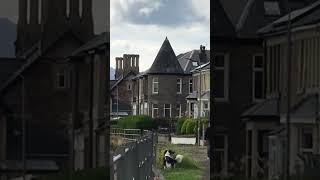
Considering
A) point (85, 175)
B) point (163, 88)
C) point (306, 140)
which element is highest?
point (163, 88)

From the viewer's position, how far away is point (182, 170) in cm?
237

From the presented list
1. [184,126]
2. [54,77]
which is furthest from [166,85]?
[54,77]

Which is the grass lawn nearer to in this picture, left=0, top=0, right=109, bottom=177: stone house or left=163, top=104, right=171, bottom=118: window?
left=163, top=104, right=171, bottom=118: window

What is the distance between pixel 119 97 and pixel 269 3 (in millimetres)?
914

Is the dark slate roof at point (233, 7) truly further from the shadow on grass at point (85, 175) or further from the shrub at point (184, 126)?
the shadow on grass at point (85, 175)

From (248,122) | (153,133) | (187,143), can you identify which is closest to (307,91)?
(248,122)

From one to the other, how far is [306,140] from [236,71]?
486 millimetres

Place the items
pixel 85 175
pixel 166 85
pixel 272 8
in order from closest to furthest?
1. pixel 166 85
2. pixel 272 8
3. pixel 85 175

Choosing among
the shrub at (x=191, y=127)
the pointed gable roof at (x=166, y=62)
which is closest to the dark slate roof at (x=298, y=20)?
the pointed gable roof at (x=166, y=62)

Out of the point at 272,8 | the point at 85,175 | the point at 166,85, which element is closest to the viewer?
the point at 166,85

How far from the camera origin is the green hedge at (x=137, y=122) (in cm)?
233

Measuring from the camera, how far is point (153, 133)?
231 cm

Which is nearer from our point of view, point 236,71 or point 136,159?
point 236,71

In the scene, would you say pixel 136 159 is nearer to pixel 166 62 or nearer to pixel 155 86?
pixel 155 86
